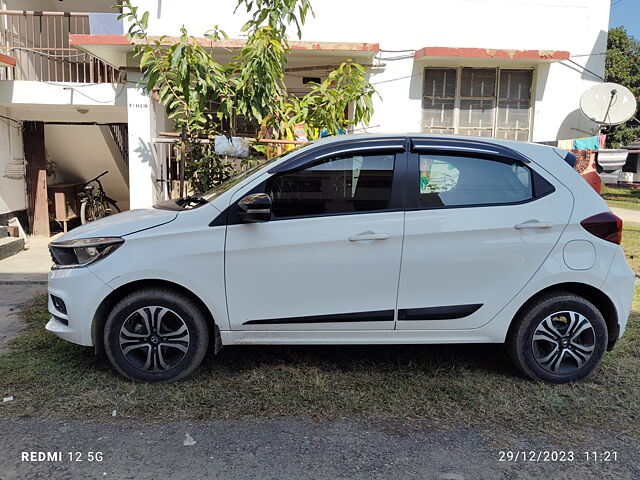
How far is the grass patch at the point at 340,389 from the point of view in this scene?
3322mm

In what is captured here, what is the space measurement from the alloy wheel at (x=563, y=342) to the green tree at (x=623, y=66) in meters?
27.4

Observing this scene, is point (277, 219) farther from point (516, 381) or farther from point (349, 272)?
point (516, 381)

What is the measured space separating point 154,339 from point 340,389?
132 cm

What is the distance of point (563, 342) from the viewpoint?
144 inches

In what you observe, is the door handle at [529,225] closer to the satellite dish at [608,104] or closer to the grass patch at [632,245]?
the grass patch at [632,245]

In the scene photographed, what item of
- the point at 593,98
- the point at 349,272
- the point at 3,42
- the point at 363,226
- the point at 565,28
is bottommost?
the point at 349,272

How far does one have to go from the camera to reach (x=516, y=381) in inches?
149

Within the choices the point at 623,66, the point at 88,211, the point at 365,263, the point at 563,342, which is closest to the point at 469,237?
the point at 365,263

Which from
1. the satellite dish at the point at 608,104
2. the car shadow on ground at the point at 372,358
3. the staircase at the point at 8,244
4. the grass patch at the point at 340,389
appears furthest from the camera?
the staircase at the point at 8,244

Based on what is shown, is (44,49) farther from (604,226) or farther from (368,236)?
(604,226)

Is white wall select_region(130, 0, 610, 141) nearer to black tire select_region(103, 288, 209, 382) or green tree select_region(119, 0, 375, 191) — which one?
green tree select_region(119, 0, 375, 191)

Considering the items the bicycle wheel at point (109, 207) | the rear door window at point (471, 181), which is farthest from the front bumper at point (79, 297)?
the bicycle wheel at point (109, 207)

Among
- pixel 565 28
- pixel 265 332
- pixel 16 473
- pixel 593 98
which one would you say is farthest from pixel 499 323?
pixel 565 28

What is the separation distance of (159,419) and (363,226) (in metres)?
1.78
